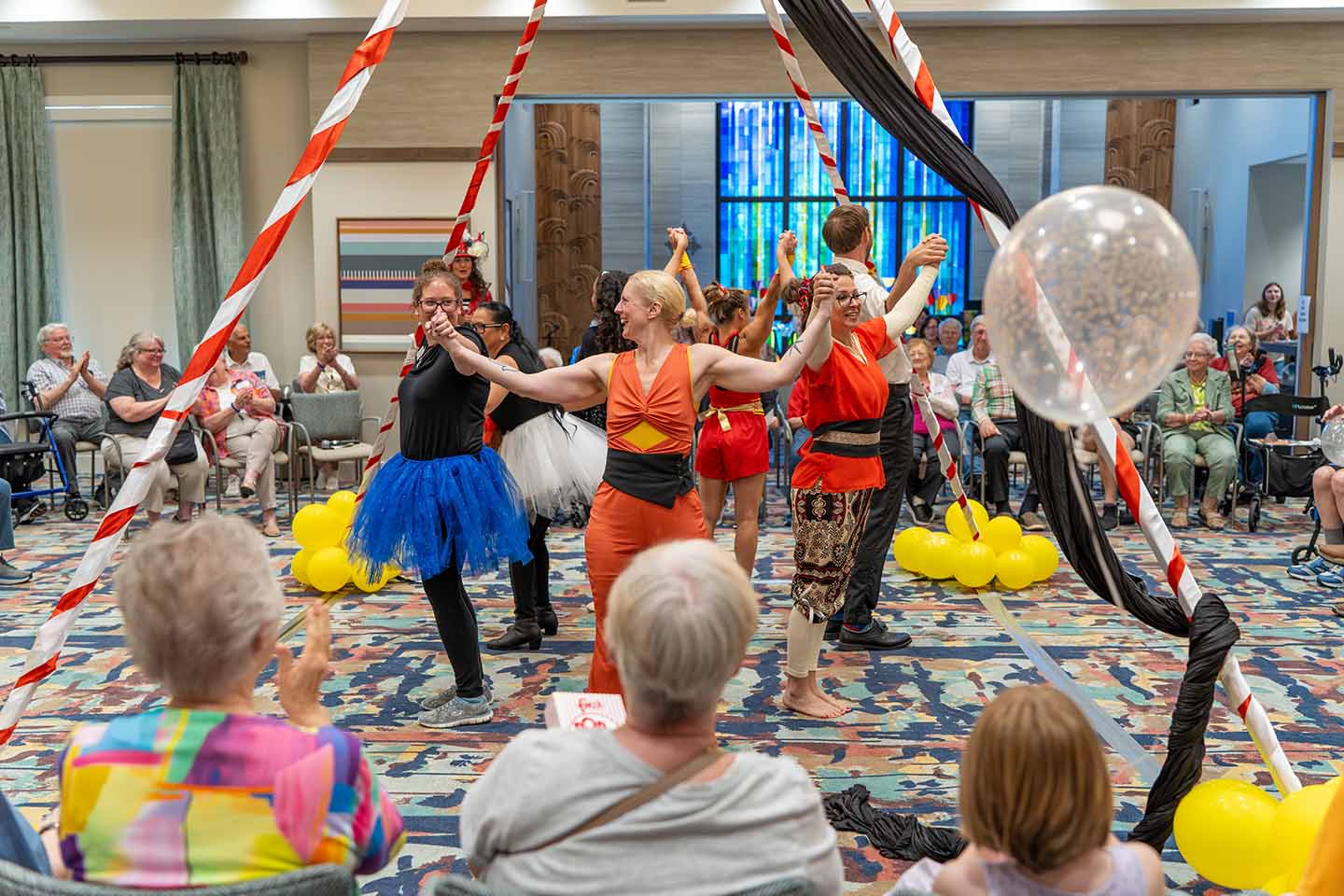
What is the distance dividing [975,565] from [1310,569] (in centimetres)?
183

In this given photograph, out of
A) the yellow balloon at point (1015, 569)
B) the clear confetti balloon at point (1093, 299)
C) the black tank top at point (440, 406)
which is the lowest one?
the yellow balloon at point (1015, 569)

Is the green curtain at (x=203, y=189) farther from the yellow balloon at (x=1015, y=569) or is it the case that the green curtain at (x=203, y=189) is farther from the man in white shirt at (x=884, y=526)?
the yellow balloon at (x=1015, y=569)

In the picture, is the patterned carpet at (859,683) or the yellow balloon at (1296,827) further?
the patterned carpet at (859,683)

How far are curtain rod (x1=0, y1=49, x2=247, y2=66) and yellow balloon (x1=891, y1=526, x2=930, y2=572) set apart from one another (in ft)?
21.4

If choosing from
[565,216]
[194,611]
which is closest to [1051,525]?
[194,611]

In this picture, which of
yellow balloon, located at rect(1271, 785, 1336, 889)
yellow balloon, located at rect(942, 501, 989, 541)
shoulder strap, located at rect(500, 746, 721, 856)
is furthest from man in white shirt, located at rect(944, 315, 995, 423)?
shoulder strap, located at rect(500, 746, 721, 856)

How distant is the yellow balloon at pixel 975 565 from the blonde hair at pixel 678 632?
437 cm

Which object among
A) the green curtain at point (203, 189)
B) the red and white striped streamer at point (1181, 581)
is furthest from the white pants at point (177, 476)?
the red and white striped streamer at point (1181, 581)

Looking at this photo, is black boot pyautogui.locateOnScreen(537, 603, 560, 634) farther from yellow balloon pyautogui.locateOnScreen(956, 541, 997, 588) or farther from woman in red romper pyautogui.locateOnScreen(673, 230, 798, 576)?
yellow balloon pyautogui.locateOnScreen(956, 541, 997, 588)

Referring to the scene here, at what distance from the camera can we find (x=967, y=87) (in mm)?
8906

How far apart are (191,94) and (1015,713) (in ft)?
31.1

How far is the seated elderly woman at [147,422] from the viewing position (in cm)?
706

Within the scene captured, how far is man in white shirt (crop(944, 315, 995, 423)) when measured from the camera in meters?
8.51

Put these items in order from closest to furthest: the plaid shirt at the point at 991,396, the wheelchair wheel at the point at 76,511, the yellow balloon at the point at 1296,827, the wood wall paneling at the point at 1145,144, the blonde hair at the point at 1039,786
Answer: the blonde hair at the point at 1039,786 → the yellow balloon at the point at 1296,827 → the wheelchair wheel at the point at 76,511 → the plaid shirt at the point at 991,396 → the wood wall paneling at the point at 1145,144
